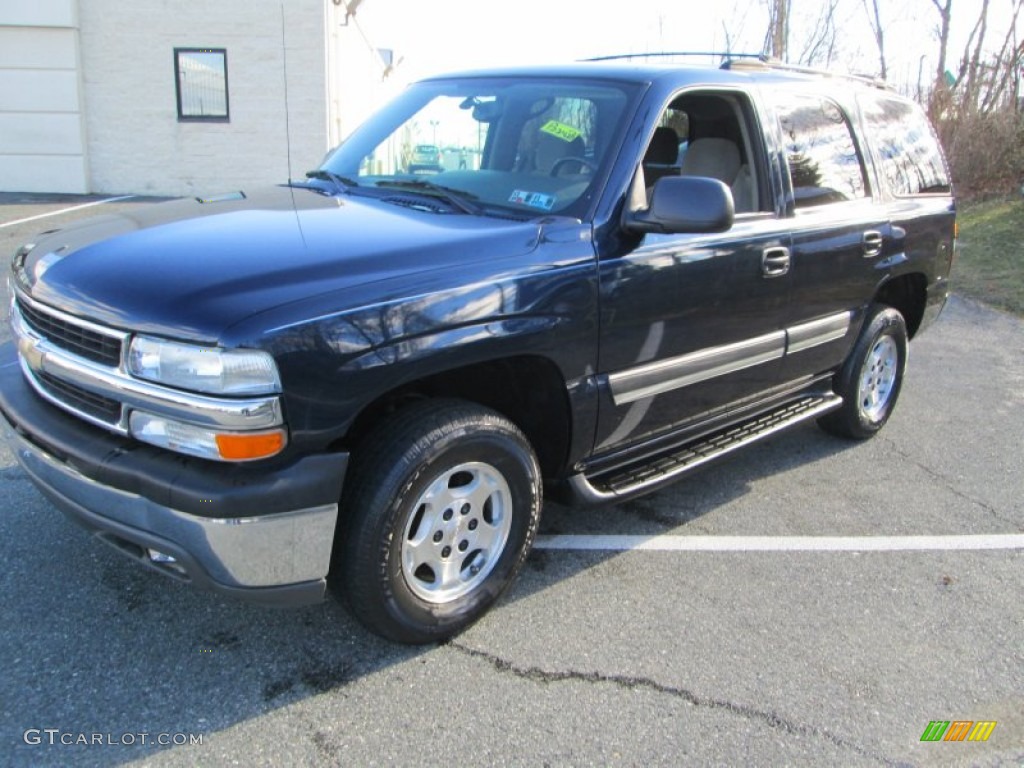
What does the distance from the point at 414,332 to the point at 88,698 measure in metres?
1.49

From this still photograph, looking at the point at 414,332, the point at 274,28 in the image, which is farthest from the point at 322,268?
the point at 274,28

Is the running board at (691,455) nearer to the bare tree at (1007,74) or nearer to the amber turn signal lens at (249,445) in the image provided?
the amber turn signal lens at (249,445)

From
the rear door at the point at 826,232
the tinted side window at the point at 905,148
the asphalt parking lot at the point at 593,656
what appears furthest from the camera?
the tinted side window at the point at 905,148

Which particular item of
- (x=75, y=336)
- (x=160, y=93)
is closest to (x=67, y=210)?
(x=160, y=93)

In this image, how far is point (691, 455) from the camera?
3.81m

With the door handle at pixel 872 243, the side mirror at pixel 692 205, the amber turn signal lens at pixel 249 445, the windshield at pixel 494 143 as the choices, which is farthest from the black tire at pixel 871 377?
the amber turn signal lens at pixel 249 445

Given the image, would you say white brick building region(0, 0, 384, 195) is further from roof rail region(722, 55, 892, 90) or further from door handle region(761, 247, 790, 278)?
door handle region(761, 247, 790, 278)

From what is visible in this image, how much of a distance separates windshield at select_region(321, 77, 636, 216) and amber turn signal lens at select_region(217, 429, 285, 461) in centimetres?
134

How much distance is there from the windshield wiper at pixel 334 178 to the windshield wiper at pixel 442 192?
0.16 metres

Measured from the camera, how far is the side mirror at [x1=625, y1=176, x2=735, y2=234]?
3061mm

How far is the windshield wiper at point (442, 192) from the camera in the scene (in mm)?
3338

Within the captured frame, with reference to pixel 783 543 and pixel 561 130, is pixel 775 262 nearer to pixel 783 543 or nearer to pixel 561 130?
pixel 561 130

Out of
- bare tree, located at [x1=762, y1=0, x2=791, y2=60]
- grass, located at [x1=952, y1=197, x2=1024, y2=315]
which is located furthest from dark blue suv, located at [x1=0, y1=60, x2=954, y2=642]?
bare tree, located at [x1=762, y1=0, x2=791, y2=60]

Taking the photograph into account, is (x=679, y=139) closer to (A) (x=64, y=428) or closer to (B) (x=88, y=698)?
(A) (x=64, y=428)
